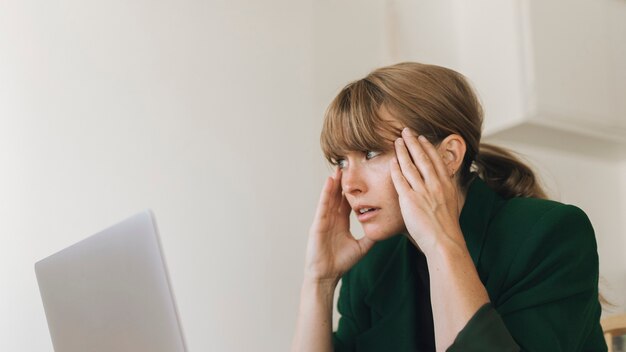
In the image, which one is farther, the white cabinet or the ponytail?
the white cabinet

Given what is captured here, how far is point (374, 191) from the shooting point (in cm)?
132

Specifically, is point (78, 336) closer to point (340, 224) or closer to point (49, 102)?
point (340, 224)

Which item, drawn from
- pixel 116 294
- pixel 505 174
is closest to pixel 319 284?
pixel 505 174

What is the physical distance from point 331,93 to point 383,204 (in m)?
0.97

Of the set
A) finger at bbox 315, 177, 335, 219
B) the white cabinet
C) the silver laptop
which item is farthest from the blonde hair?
the white cabinet

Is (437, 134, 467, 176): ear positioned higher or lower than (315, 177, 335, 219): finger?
higher

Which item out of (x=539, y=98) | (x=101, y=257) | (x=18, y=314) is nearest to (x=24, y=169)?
(x=18, y=314)

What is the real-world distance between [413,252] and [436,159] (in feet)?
0.86

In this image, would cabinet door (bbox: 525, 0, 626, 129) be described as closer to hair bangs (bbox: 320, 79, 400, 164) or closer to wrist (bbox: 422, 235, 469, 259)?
hair bangs (bbox: 320, 79, 400, 164)

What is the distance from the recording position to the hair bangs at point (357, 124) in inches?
50.9

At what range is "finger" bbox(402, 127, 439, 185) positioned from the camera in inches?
49.1

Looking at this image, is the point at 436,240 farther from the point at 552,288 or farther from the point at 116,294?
the point at 116,294

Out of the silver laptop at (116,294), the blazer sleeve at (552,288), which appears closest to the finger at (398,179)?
the blazer sleeve at (552,288)

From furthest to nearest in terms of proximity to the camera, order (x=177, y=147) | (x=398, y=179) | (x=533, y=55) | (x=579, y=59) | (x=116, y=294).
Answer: (x=579, y=59), (x=533, y=55), (x=177, y=147), (x=398, y=179), (x=116, y=294)
